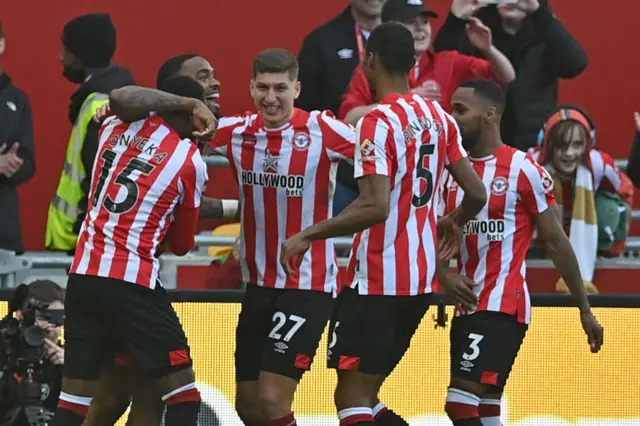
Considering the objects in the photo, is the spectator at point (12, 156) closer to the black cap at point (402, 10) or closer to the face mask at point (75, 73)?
the face mask at point (75, 73)

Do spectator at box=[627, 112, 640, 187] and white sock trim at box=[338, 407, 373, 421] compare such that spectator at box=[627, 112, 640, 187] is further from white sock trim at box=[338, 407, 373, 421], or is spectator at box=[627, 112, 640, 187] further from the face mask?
the face mask

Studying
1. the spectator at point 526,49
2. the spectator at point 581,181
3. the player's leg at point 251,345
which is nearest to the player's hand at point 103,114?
the player's leg at point 251,345

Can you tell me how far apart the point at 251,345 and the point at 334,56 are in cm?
218

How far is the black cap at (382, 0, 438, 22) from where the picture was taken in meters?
8.44

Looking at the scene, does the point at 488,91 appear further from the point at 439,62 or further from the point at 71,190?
the point at 71,190

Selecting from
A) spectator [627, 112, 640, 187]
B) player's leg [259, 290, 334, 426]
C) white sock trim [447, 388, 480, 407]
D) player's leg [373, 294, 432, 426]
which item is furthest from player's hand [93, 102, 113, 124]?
spectator [627, 112, 640, 187]

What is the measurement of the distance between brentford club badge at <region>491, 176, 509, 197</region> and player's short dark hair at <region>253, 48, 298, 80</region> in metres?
1.08

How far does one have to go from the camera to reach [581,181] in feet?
29.0

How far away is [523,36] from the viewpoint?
29.8 feet

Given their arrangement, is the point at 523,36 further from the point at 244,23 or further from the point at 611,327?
the point at 244,23

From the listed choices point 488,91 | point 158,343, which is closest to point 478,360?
point 488,91

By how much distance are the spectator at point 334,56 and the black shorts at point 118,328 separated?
2.41 meters

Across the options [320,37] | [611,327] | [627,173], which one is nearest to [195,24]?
[320,37]

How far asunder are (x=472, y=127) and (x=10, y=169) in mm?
2827
